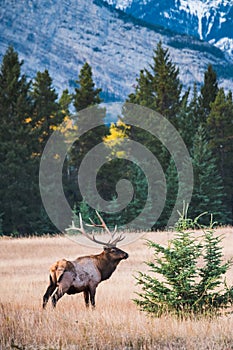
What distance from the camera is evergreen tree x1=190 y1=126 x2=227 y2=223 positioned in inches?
1449

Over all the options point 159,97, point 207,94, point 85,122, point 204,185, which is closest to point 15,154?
point 85,122

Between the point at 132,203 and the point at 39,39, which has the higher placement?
the point at 39,39

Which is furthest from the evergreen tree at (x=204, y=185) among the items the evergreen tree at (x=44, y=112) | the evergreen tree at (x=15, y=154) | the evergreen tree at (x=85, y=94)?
the evergreen tree at (x=44, y=112)

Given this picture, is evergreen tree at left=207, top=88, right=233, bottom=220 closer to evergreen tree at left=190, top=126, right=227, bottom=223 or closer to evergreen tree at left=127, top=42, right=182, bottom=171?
evergreen tree at left=127, top=42, right=182, bottom=171

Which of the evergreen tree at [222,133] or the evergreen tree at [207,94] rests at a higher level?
the evergreen tree at [207,94]

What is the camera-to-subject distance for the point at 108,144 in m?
42.2

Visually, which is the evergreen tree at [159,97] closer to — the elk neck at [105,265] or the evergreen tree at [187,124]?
the evergreen tree at [187,124]

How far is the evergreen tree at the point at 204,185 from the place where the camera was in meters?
36.8

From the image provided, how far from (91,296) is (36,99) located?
34.2m

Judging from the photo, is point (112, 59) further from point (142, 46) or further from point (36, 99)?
point (36, 99)

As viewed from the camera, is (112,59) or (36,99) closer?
(36,99)

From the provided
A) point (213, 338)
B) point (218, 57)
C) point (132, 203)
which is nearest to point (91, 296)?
point (213, 338)

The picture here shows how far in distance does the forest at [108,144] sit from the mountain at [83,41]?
10577cm

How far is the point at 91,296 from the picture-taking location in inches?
364
